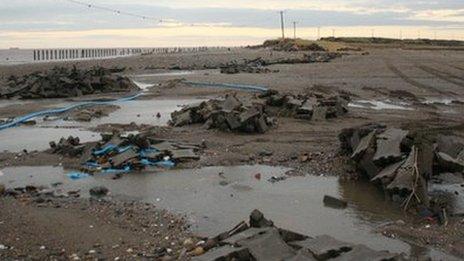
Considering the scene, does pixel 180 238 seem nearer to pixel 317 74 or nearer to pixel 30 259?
pixel 30 259

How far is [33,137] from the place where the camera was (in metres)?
14.7

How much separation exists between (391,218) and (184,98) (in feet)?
57.0

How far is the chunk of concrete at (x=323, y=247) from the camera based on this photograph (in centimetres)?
546

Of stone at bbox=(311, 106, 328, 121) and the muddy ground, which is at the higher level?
stone at bbox=(311, 106, 328, 121)

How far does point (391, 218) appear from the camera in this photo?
762 cm

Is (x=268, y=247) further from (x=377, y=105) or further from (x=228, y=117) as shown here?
(x=377, y=105)

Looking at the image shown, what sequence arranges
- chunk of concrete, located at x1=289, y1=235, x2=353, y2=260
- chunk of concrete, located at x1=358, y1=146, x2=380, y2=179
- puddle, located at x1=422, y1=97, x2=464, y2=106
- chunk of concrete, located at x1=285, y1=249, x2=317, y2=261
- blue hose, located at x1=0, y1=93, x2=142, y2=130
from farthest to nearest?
puddle, located at x1=422, y1=97, x2=464, y2=106 → blue hose, located at x1=0, y1=93, x2=142, y2=130 → chunk of concrete, located at x1=358, y1=146, x2=380, y2=179 → chunk of concrete, located at x1=289, y1=235, x2=353, y2=260 → chunk of concrete, located at x1=285, y1=249, x2=317, y2=261

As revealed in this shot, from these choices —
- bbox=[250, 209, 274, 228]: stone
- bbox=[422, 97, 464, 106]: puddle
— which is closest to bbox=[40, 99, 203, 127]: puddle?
bbox=[422, 97, 464, 106]: puddle

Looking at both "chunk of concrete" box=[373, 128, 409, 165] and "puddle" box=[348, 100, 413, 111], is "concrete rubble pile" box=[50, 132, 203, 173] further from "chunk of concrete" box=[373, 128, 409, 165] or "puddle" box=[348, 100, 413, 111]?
"puddle" box=[348, 100, 413, 111]

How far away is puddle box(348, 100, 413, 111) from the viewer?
1934cm

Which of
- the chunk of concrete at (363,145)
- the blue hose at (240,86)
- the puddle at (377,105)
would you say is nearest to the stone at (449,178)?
the chunk of concrete at (363,145)

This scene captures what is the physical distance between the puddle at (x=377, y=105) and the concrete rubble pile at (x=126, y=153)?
9128 mm

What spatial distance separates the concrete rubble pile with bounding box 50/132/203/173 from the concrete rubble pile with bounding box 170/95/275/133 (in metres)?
1.97

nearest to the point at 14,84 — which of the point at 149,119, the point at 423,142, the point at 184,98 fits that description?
the point at 184,98
